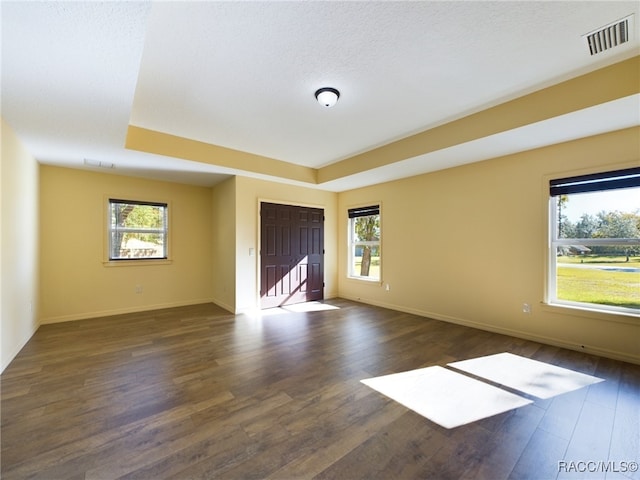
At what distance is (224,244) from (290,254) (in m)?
1.29

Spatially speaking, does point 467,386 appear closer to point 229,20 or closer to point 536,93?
point 536,93

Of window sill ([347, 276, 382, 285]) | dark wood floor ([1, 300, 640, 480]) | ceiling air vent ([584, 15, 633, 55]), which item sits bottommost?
dark wood floor ([1, 300, 640, 480])

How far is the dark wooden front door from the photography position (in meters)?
5.18

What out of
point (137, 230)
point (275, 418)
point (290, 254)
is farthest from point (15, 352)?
point (290, 254)

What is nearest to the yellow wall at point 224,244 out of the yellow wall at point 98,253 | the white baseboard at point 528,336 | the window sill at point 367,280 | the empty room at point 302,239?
the empty room at point 302,239

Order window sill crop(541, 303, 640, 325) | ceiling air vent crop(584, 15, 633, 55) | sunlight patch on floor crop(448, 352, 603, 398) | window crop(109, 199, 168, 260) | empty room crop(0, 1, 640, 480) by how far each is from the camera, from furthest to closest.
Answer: window crop(109, 199, 168, 260), window sill crop(541, 303, 640, 325), sunlight patch on floor crop(448, 352, 603, 398), ceiling air vent crop(584, 15, 633, 55), empty room crop(0, 1, 640, 480)

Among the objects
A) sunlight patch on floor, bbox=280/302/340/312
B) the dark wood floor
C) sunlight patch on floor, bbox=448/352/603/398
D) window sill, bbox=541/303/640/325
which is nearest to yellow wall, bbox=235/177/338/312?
sunlight patch on floor, bbox=280/302/340/312

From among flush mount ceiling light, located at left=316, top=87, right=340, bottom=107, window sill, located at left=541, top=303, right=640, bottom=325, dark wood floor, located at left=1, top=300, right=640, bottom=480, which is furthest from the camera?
window sill, located at left=541, top=303, right=640, bottom=325

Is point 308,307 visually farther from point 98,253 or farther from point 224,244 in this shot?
→ point 98,253

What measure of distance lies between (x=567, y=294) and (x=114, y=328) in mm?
6089

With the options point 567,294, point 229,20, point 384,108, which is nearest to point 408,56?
point 384,108

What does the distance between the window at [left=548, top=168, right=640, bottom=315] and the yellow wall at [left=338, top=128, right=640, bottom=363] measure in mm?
136

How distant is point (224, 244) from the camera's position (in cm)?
529

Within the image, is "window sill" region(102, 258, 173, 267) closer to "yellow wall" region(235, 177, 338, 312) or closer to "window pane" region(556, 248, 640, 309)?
"yellow wall" region(235, 177, 338, 312)
